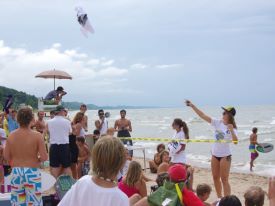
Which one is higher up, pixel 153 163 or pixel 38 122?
pixel 38 122

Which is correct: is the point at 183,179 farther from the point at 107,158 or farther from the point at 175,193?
the point at 107,158

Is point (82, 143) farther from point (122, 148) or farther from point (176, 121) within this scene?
point (122, 148)

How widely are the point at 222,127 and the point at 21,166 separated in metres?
3.28

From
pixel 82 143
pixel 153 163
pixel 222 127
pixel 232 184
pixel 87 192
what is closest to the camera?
pixel 87 192

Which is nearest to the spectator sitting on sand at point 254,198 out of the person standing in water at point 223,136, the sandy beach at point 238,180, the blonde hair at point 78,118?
A: the person standing in water at point 223,136

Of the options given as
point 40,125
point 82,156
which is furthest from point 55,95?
point 82,156

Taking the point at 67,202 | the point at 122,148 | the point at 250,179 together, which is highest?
the point at 122,148

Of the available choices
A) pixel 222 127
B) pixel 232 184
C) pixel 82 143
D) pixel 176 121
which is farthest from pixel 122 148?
pixel 232 184

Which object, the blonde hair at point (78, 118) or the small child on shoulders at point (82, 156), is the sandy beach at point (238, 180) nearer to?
the small child on shoulders at point (82, 156)

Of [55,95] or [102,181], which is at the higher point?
[55,95]

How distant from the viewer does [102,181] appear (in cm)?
231

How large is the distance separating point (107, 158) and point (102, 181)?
16 cm

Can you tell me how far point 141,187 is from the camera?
174 inches

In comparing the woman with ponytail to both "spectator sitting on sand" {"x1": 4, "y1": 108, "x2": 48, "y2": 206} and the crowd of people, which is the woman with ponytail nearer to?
the crowd of people
